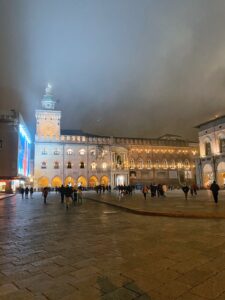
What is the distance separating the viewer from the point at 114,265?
4293mm

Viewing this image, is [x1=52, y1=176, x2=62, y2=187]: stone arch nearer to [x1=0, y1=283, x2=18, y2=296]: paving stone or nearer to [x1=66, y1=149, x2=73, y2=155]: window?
[x1=66, y1=149, x2=73, y2=155]: window

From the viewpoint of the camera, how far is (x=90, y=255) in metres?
4.95

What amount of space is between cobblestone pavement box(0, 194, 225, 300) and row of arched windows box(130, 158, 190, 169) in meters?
66.3

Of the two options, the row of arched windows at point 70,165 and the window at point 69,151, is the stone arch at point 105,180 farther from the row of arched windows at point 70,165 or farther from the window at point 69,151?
the window at point 69,151

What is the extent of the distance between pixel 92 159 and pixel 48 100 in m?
21.3

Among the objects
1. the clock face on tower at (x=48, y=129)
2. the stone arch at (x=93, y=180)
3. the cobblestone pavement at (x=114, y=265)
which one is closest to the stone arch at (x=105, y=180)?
the stone arch at (x=93, y=180)

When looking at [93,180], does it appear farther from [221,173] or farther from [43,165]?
[221,173]

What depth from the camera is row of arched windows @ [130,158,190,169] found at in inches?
2881

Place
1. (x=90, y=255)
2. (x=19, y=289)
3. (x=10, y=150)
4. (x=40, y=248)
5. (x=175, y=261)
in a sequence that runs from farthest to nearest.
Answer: (x=10, y=150) → (x=40, y=248) → (x=90, y=255) → (x=175, y=261) → (x=19, y=289)

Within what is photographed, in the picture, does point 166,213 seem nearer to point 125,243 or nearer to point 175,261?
point 125,243

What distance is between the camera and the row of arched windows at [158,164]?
73188 mm

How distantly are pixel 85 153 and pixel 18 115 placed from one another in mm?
23597

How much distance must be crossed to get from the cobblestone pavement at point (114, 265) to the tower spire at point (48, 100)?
65890 millimetres

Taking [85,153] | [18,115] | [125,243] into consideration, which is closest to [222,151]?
[85,153]
